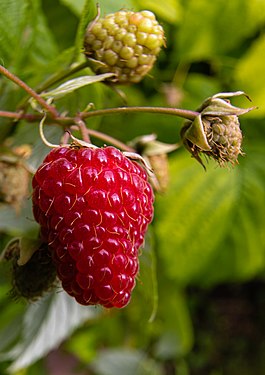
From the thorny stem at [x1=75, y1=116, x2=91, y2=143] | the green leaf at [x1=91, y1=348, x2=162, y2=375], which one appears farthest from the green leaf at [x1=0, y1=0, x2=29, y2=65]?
the green leaf at [x1=91, y1=348, x2=162, y2=375]

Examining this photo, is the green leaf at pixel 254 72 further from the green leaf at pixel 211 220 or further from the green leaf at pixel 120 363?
the green leaf at pixel 120 363

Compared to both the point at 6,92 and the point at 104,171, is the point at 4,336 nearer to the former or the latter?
the point at 6,92

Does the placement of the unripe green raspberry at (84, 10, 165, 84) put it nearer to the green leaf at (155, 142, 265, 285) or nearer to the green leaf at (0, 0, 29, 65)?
the green leaf at (0, 0, 29, 65)

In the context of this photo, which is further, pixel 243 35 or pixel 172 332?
pixel 172 332

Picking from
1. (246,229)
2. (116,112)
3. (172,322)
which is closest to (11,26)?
(116,112)

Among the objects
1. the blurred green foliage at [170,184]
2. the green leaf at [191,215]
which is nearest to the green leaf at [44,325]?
the blurred green foliage at [170,184]

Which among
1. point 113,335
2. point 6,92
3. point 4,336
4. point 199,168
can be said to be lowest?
point 113,335

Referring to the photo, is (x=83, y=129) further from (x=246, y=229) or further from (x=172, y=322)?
(x=172, y=322)

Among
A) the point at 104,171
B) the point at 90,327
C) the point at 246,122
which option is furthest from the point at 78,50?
the point at 90,327
